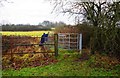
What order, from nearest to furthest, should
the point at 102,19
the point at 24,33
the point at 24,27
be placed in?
the point at 102,19, the point at 24,27, the point at 24,33

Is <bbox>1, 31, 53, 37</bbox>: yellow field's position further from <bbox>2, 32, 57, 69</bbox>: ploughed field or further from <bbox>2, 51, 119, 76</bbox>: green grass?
<bbox>2, 51, 119, 76</bbox>: green grass

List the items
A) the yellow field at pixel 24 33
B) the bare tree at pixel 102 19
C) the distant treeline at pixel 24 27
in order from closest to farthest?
the bare tree at pixel 102 19 → the distant treeline at pixel 24 27 → the yellow field at pixel 24 33

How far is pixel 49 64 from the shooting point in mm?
14102

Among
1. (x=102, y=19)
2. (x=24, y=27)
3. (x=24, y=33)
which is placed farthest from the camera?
(x=24, y=33)

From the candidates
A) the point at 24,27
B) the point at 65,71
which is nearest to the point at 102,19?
the point at 65,71

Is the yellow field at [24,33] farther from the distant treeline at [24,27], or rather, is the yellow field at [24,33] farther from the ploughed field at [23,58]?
the ploughed field at [23,58]

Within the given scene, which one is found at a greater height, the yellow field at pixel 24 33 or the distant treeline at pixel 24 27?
the distant treeline at pixel 24 27

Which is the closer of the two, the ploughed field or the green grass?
the green grass

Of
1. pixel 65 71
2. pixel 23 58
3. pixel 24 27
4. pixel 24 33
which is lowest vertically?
pixel 65 71

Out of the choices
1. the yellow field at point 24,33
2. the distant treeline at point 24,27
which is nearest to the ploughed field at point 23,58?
the distant treeline at point 24,27

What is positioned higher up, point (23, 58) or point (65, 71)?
point (23, 58)

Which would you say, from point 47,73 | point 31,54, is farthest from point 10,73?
point 31,54

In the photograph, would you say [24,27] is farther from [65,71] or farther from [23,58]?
[65,71]

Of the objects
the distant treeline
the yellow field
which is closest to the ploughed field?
the distant treeline
